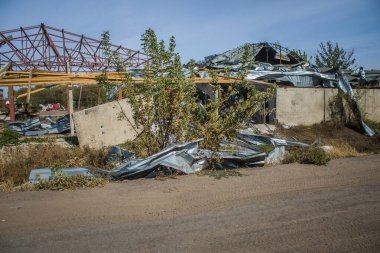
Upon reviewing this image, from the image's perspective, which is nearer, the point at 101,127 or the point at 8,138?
the point at 8,138

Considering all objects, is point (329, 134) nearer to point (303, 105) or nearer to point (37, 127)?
point (303, 105)

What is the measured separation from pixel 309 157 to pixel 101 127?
5.99 m

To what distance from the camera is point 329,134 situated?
10.8 m

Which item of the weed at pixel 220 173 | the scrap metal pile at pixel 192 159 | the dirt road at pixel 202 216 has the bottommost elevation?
the dirt road at pixel 202 216

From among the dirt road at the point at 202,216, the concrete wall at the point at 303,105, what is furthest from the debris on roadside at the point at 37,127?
the concrete wall at the point at 303,105

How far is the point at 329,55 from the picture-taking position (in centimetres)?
2938

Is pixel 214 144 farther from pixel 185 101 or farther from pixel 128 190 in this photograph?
pixel 128 190

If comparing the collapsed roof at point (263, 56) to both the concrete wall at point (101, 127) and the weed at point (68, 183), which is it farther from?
the weed at point (68, 183)

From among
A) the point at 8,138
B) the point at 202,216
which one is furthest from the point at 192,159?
the point at 8,138

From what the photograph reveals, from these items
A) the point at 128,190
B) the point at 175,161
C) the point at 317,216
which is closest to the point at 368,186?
the point at 317,216

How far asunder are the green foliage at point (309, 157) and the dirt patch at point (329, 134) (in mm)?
2825

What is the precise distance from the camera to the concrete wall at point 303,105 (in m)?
11.3

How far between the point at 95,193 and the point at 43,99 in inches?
1415

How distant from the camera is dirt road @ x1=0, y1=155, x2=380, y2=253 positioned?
2910mm
